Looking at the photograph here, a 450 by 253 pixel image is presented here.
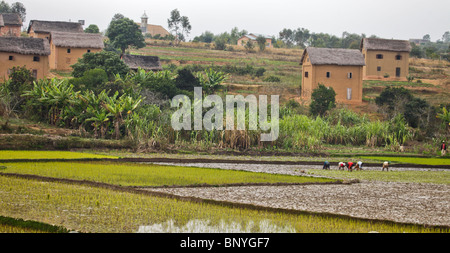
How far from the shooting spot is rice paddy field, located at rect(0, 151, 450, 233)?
32.3ft

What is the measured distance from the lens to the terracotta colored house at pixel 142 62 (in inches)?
1594

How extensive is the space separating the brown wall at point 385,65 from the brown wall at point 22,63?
25.7 meters

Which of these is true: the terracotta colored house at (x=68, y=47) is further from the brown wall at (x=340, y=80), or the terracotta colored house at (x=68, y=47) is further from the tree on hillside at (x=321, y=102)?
the tree on hillside at (x=321, y=102)

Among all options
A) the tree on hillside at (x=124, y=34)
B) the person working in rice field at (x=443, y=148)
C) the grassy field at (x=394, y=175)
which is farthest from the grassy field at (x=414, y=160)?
the tree on hillside at (x=124, y=34)

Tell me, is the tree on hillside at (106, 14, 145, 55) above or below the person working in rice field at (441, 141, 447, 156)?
above

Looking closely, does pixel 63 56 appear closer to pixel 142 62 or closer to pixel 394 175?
pixel 142 62

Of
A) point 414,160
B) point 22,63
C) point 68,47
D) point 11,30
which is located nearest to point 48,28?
point 11,30

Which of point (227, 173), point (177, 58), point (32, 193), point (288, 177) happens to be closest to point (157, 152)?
point (227, 173)

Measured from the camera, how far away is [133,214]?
10609 mm

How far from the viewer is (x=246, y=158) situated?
22.3 m

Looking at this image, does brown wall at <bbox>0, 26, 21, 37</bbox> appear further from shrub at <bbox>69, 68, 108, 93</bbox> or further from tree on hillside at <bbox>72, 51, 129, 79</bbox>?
A: shrub at <bbox>69, 68, 108, 93</bbox>

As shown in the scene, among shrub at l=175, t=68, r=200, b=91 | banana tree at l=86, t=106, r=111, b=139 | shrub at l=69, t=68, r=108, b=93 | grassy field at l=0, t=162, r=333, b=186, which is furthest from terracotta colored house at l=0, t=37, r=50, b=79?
grassy field at l=0, t=162, r=333, b=186

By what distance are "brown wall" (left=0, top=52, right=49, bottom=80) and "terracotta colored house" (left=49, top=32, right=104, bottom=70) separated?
424 centimetres
